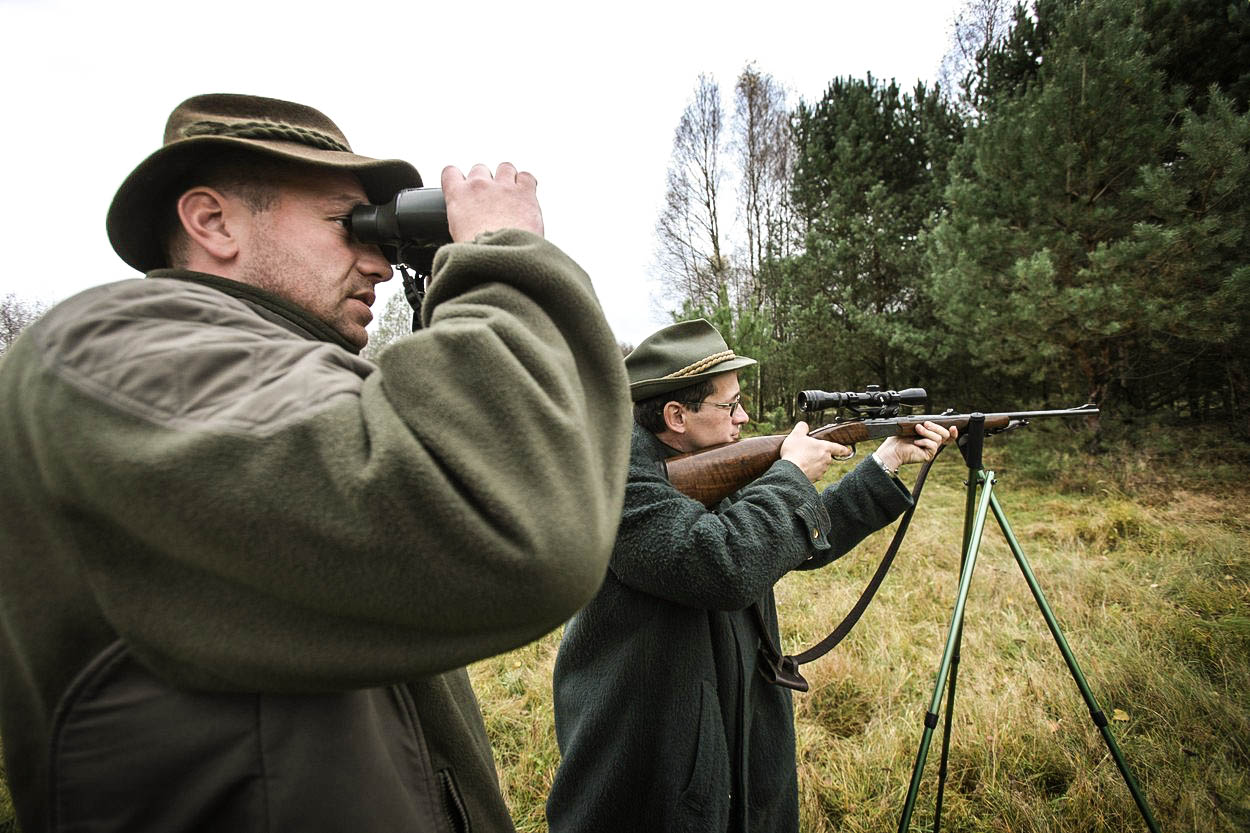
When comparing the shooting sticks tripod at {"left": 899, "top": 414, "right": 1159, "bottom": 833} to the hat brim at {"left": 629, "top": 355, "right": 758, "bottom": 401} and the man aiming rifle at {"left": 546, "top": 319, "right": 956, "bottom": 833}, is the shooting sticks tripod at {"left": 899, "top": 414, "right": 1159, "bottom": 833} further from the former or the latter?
the hat brim at {"left": 629, "top": 355, "right": 758, "bottom": 401}

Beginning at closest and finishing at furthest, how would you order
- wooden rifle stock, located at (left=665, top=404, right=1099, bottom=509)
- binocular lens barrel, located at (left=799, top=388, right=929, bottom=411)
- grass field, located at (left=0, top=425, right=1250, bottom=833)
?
wooden rifle stock, located at (left=665, top=404, right=1099, bottom=509)
binocular lens barrel, located at (left=799, top=388, right=929, bottom=411)
grass field, located at (left=0, top=425, right=1250, bottom=833)

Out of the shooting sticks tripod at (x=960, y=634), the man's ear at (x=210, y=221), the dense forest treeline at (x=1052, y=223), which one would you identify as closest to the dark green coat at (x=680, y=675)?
the shooting sticks tripod at (x=960, y=634)

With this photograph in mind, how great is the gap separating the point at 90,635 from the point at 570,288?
2.39 feet

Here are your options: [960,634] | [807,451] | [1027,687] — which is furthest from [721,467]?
[1027,687]

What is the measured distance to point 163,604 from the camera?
0.64 metres

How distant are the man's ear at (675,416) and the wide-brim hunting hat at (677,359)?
71mm

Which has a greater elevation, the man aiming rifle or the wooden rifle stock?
the wooden rifle stock

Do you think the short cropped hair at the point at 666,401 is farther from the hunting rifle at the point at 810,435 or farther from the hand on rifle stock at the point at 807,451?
the hand on rifle stock at the point at 807,451

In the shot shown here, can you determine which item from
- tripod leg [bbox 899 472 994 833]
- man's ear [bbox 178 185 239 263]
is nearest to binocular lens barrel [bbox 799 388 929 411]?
tripod leg [bbox 899 472 994 833]

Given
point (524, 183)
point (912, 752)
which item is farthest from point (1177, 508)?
point (524, 183)

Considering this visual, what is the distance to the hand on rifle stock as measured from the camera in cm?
212

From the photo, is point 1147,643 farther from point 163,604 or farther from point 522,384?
point 163,604

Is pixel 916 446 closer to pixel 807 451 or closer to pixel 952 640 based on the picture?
pixel 807 451

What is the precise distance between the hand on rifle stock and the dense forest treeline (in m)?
7.71
